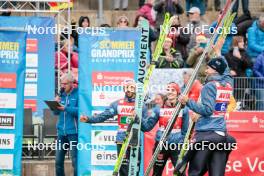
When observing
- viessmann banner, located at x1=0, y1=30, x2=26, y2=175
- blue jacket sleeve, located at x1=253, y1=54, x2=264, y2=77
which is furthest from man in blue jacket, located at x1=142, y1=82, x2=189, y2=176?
blue jacket sleeve, located at x1=253, y1=54, x2=264, y2=77

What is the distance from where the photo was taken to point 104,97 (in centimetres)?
2236

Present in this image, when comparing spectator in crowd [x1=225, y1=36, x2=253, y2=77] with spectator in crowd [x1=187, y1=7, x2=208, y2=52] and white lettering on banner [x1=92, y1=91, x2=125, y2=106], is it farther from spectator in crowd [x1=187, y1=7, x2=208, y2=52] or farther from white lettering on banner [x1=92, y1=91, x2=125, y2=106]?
white lettering on banner [x1=92, y1=91, x2=125, y2=106]

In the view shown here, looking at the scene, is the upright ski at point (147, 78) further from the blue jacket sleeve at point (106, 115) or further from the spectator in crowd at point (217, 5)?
the spectator in crowd at point (217, 5)

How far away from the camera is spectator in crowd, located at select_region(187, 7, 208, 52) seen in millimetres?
25228

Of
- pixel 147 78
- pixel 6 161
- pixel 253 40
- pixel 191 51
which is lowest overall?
pixel 6 161

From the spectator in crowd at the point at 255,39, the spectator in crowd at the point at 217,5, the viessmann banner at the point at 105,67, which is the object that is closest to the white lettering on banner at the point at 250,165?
the viessmann banner at the point at 105,67

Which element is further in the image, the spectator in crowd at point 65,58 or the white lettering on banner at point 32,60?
the spectator in crowd at point 65,58

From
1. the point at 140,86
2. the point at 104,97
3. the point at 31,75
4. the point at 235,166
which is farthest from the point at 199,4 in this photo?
the point at 140,86

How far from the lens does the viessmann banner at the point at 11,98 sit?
22141mm

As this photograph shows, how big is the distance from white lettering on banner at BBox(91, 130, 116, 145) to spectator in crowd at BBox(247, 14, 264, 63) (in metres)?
4.08

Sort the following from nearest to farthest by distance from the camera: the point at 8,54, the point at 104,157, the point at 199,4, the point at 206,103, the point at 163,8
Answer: the point at 206,103 → the point at 8,54 → the point at 104,157 → the point at 163,8 → the point at 199,4

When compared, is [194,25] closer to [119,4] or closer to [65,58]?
[65,58]

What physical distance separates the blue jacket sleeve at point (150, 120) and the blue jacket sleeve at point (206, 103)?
188 cm

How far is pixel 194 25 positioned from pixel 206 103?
6.46m
